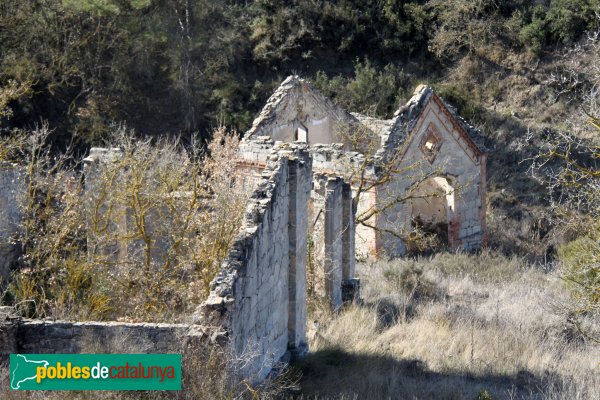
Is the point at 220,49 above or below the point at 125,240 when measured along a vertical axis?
above

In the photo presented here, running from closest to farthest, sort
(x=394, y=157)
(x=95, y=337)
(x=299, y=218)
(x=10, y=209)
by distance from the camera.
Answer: (x=95, y=337) < (x=299, y=218) < (x=10, y=209) < (x=394, y=157)

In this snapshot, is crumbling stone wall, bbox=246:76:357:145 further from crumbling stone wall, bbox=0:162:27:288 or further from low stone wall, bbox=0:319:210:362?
low stone wall, bbox=0:319:210:362

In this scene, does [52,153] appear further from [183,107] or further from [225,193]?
[225,193]

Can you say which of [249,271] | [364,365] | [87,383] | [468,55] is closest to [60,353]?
[87,383]

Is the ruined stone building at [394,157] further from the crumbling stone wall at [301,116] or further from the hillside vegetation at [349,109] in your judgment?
the hillside vegetation at [349,109]

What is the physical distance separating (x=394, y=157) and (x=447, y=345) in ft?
24.5

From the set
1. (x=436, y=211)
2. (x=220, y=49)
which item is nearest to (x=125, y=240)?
(x=436, y=211)

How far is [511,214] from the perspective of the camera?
26.6 meters

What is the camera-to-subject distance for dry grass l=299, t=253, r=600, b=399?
10742mm

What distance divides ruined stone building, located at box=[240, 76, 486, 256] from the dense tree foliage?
6866 mm

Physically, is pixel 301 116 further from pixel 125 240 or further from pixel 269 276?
pixel 269 276

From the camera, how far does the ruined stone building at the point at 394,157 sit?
19.6 metres

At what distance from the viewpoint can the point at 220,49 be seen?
33.0 m

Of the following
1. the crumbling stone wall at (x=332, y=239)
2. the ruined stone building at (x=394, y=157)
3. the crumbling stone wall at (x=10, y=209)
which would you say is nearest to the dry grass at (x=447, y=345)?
the crumbling stone wall at (x=332, y=239)
